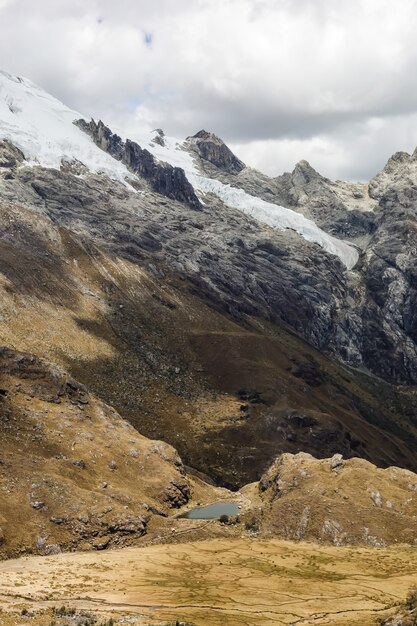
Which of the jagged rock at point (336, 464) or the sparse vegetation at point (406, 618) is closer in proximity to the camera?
the sparse vegetation at point (406, 618)

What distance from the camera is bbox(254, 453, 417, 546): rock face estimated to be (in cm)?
9150

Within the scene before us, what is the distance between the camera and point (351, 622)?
51000mm

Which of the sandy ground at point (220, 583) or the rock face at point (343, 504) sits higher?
the rock face at point (343, 504)

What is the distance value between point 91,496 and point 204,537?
18535 mm

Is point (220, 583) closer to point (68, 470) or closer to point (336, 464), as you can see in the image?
point (68, 470)

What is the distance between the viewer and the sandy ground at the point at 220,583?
182 ft

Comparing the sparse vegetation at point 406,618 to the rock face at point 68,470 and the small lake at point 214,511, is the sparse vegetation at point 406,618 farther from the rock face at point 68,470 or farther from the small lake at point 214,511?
the small lake at point 214,511

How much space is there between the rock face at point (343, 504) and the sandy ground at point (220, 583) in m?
5.05

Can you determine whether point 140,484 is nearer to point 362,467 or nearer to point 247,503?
point 247,503

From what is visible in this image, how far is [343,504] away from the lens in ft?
316

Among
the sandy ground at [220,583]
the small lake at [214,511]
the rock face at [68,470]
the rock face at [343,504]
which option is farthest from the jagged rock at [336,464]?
the rock face at [68,470]

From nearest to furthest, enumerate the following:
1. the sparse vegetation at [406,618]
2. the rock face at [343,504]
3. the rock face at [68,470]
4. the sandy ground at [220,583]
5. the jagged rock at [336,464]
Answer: the sparse vegetation at [406,618]
the sandy ground at [220,583]
the rock face at [68,470]
the rock face at [343,504]
the jagged rock at [336,464]

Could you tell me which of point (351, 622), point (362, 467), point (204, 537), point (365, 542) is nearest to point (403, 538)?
point (365, 542)

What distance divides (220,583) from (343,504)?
34.0 m
